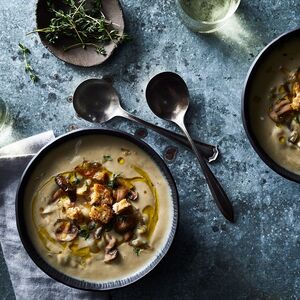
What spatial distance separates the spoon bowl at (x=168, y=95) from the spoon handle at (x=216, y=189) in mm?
69

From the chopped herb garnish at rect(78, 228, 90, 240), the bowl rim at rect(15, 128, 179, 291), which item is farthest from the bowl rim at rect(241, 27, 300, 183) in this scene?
the chopped herb garnish at rect(78, 228, 90, 240)

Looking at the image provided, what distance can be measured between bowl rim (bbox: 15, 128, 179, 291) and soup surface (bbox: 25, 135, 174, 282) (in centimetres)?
2

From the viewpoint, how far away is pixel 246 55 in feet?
8.79

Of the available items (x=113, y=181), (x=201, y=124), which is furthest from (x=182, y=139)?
(x=113, y=181)

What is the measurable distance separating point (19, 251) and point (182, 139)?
0.76 m

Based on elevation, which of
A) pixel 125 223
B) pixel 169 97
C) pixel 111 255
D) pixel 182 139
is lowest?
pixel 111 255

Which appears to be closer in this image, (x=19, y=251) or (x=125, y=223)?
(x=125, y=223)

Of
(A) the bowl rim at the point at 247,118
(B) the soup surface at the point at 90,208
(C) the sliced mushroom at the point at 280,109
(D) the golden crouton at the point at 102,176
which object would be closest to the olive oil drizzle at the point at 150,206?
(B) the soup surface at the point at 90,208

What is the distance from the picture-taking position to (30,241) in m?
2.46

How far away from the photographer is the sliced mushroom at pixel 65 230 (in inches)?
96.5

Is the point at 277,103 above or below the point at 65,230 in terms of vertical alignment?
above

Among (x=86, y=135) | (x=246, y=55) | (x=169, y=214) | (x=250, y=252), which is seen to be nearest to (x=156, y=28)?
(x=246, y=55)

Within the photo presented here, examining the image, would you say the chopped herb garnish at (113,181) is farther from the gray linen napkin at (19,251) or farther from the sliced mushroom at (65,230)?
the gray linen napkin at (19,251)

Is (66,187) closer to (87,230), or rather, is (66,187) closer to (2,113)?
(87,230)
